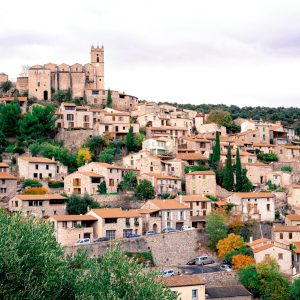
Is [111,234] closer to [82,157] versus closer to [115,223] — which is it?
[115,223]

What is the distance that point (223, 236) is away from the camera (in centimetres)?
6469

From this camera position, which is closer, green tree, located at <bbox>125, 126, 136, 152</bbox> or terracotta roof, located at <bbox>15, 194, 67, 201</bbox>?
terracotta roof, located at <bbox>15, 194, 67, 201</bbox>

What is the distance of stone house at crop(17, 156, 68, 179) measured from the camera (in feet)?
244

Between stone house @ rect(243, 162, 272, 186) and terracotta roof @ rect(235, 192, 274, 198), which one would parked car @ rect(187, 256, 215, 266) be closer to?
terracotta roof @ rect(235, 192, 274, 198)

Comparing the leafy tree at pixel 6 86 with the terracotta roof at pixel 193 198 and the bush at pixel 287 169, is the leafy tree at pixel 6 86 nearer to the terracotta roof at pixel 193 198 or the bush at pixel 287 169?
the bush at pixel 287 169

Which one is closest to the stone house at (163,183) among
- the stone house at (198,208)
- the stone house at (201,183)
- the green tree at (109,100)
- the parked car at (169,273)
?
the stone house at (201,183)

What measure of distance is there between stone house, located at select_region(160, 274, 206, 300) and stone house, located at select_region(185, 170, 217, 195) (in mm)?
19538

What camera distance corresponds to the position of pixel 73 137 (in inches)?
3366

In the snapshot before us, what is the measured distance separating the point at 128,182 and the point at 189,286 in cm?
2079

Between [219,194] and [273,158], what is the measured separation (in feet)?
46.6

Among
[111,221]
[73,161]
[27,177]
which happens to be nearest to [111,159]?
[73,161]

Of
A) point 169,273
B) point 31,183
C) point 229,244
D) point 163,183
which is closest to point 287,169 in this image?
point 163,183

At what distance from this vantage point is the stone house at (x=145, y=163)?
253ft

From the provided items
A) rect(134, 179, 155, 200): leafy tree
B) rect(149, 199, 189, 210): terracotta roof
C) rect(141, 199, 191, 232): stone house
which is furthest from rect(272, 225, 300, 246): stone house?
rect(134, 179, 155, 200): leafy tree
